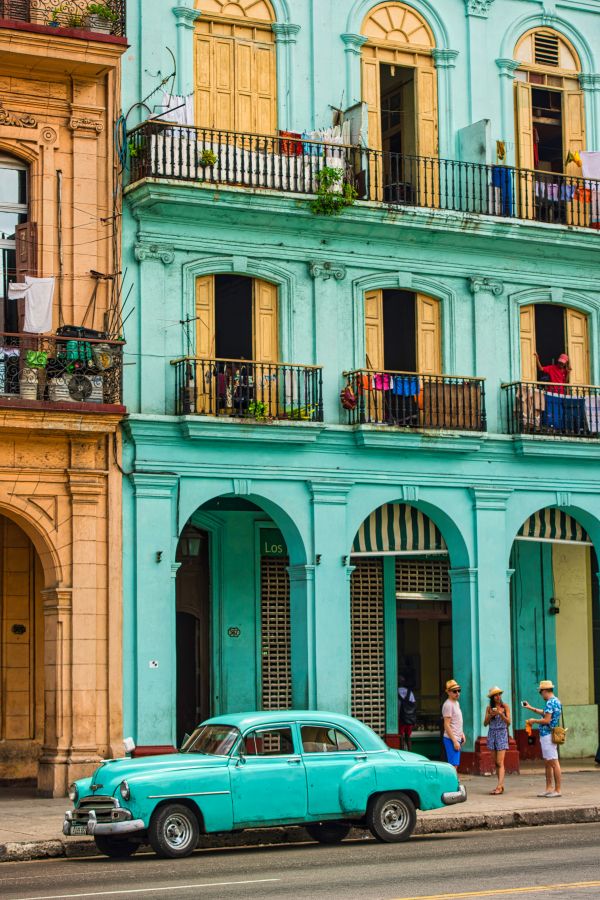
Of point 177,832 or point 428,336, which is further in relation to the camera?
point 428,336

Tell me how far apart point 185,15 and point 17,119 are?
348 cm

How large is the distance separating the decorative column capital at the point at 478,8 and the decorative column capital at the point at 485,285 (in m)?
4.80

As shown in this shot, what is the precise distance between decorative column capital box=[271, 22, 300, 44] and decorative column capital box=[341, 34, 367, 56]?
→ 96 cm

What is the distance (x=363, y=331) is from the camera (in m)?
26.7

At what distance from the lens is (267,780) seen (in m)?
17.0

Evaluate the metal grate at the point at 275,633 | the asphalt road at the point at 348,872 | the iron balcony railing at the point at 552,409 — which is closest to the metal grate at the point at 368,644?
the metal grate at the point at 275,633

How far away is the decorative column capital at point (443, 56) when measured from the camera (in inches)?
1105

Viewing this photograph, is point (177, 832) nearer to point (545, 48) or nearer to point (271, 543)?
point (271, 543)

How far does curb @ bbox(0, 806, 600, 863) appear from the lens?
17.5 meters

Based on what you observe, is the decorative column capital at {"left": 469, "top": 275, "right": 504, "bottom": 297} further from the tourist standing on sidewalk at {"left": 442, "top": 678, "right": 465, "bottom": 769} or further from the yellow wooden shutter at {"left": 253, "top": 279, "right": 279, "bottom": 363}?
the tourist standing on sidewalk at {"left": 442, "top": 678, "right": 465, "bottom": 769}

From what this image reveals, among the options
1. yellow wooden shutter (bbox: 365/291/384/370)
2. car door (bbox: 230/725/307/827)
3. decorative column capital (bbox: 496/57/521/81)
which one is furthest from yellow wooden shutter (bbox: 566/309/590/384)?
car door (bbox: 230/725/307/827)

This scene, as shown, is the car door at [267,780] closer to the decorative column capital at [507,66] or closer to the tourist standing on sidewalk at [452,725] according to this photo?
the tourist standing on sidewalk at [452,725]

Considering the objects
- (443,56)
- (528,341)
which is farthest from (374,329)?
(443,56)

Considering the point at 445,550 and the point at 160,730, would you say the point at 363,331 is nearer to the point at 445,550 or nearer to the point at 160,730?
the point at 445,550
